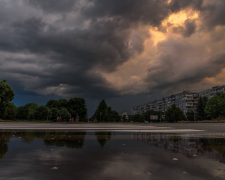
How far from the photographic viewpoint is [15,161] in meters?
4.18

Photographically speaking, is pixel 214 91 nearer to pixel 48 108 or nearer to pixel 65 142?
pixel 48 108

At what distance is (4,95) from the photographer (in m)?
53.9

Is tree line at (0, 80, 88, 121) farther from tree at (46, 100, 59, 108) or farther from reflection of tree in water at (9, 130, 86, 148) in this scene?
reflection of tree in water at (9, 130, 86, 148)

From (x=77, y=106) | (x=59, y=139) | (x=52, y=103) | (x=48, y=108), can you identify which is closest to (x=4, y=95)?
(x=48, y=108)

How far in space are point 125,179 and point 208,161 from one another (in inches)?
98.0

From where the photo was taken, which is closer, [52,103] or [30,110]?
[52,103]

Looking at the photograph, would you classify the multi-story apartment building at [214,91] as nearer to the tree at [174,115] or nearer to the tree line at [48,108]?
the tree at [174,115]

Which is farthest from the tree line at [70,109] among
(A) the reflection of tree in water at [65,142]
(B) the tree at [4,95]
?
(A) the reflection of tree in water at [65,142]

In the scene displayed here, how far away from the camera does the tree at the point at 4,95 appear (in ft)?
174

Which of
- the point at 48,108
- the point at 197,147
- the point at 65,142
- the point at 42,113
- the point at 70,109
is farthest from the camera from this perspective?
the point at 70,109

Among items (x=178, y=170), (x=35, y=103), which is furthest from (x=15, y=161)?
(x=35, y=103)

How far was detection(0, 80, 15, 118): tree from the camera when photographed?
52906 mm

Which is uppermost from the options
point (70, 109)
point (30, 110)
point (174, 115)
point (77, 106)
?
point (77, 106)

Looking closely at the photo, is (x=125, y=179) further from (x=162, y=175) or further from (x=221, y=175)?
(x=221, y=175)
